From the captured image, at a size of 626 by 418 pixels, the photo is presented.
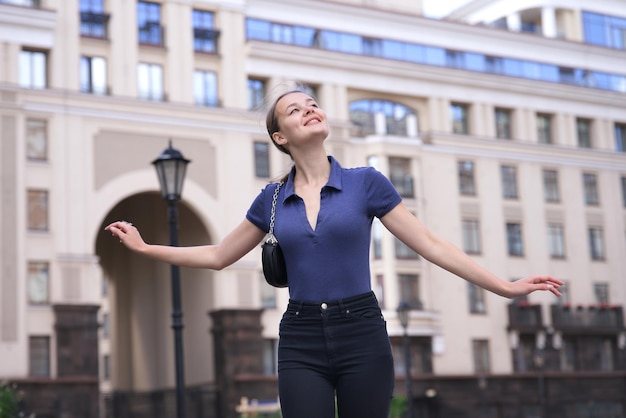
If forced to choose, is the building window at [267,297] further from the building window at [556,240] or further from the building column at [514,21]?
the building column at [514,21]

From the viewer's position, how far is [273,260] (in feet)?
15.0

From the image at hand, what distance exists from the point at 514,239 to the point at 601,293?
19.3 ft

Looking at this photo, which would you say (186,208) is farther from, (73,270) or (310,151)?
(310,151)

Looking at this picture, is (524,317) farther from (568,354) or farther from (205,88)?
(205,88)

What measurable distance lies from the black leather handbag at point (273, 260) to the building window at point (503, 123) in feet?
164

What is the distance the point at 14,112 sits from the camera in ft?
136

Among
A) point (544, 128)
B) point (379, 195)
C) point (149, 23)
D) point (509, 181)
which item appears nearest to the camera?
point (379, 195)

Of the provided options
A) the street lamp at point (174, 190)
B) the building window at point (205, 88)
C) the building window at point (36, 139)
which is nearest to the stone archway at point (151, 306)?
the building window at point (205, 88)

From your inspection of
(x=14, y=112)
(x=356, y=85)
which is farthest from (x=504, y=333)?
(x=14, y=112)

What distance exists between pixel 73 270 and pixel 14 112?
6268mm

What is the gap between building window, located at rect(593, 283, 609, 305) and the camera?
5512 centimetres

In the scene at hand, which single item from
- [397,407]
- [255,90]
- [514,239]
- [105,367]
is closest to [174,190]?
[397,407]

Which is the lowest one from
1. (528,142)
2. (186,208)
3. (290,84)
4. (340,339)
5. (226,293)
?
(340,339)

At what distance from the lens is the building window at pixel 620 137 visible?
5825cm
